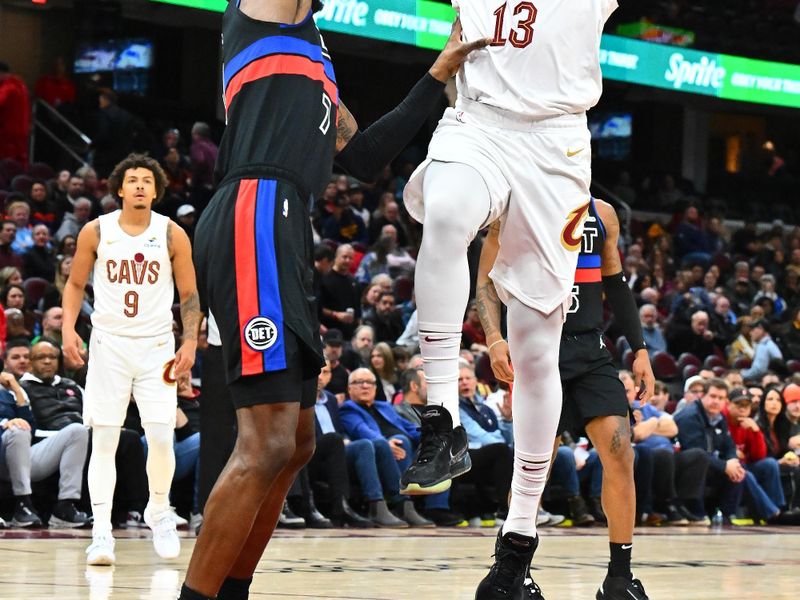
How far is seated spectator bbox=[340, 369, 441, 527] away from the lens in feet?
34.9

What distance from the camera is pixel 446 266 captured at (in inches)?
168

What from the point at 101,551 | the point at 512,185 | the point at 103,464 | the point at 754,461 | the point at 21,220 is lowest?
the point at 754,461

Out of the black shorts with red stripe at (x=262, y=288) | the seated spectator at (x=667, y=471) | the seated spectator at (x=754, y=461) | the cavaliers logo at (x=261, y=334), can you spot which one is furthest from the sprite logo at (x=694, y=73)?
the cavaliers logo at (x=261, y=334)

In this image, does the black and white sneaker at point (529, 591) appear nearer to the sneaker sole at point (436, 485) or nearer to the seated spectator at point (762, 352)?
the sneaker sole at point (436, 485)

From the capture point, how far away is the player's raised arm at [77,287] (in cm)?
738

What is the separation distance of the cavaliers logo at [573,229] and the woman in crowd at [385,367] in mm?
6906

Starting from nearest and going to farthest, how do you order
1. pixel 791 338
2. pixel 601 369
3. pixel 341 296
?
1. pixel 601 369
2. pixel 341 296
3. pixel 791 338

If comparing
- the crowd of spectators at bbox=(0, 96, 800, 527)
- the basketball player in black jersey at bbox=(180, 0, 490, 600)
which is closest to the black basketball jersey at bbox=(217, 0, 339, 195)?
the basketball player in black jersey at bbox=(180, 0, 490, 600)

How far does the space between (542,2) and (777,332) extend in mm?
14501

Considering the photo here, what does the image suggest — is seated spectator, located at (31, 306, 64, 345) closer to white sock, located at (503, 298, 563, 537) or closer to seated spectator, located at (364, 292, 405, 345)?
seated spectator, located at (364, 292, 405, 345)

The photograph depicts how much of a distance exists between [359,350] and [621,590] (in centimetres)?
661

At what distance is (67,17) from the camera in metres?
20.7

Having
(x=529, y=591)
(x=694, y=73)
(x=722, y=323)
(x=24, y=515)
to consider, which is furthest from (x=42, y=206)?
(x=694, y=73)

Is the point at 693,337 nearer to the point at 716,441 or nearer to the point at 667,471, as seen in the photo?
the point at 716,441
